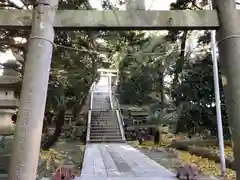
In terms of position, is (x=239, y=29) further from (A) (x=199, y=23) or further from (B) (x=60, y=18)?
(B) (x=60, y=18)

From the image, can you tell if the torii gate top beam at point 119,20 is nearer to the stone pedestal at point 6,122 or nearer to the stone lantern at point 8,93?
the stone lantern at point 8,93

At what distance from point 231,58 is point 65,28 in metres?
1.72

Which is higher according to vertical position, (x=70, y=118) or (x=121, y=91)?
(x=121, y=91)

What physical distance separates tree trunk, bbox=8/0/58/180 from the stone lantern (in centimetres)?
385

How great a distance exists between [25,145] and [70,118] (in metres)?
20.2

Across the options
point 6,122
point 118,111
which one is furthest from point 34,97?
point 118,111

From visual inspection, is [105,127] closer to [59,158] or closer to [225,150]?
[59,158]

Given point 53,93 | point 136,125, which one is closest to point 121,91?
point 136,125

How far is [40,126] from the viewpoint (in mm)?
2824

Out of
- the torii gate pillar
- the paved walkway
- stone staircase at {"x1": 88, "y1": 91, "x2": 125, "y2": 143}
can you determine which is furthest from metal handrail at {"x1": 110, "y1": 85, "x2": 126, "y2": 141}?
the torii gate pillar

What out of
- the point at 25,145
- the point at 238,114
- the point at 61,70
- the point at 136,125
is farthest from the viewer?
the point at 136,125

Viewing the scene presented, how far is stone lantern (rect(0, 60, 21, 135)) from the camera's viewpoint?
21.8ft

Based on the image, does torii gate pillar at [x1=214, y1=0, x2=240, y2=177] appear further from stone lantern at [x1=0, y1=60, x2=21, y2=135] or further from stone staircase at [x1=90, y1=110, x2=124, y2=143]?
stone staircase at [x1=90, y1=110, x2=124, y2=143]

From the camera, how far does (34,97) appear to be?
2787 millimetres
